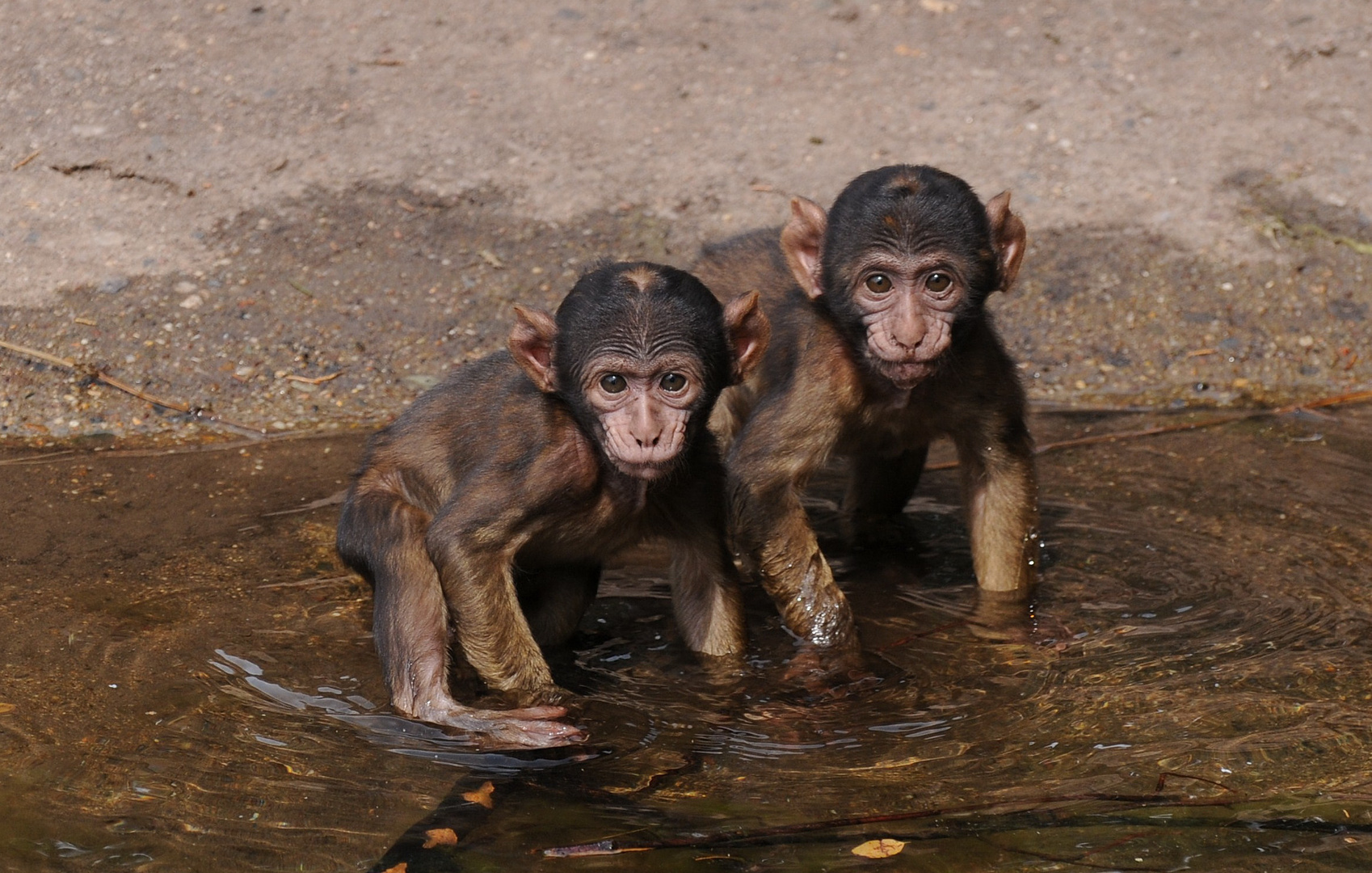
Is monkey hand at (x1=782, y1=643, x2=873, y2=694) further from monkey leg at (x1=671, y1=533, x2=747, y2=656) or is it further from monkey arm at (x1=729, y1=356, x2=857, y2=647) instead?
monkey leg at (x1=671, y1=533, x2=747, y2=656)

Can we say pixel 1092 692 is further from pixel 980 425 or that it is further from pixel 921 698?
pixel 980 425

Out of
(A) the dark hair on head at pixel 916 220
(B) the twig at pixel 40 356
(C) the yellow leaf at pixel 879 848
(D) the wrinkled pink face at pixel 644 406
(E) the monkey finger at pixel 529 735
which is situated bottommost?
(E) the monkey finger at pixel 529 735

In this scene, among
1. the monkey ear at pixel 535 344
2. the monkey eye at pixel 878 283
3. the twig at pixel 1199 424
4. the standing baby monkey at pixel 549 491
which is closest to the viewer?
the standing baby monkey at pixel 549 491

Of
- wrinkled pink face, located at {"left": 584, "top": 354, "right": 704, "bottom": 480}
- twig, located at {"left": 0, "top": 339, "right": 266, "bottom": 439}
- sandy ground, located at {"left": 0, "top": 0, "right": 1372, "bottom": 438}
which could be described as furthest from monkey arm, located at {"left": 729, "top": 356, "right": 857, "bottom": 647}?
twig, located at {"left": 0, "top": 339, "right": 266, "bottom": 439}

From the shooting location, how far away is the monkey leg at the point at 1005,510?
7.77 metres

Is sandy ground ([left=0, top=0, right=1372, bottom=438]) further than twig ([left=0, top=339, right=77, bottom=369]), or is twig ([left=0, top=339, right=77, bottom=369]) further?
sandy ground ([left=0, top=0, right=1372, bottom=438])

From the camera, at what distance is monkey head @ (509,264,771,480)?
A: 6.19 meters

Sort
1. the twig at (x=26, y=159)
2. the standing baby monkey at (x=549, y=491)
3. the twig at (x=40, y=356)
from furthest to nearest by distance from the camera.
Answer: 1. the twig at (x=26, y=159)
2. the twig at (x=40, y=356)
3. the standing baby monkey at (x=549, y=491)

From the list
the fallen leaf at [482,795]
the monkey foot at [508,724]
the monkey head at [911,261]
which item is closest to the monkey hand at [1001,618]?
the monkey head at [911,261]

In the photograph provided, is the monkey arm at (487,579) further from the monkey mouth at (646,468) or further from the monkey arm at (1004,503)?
the monkey arm at (1004,503)

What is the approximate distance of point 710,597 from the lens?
712 centimetres

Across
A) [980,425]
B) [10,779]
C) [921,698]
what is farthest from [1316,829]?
[10,779]

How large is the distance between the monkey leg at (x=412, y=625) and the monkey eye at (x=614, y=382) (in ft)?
4.00

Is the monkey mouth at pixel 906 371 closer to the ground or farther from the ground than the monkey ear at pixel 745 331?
closer to the ground
